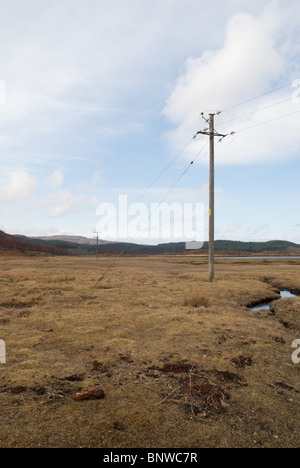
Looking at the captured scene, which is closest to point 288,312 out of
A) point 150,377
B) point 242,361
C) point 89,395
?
point 242,361

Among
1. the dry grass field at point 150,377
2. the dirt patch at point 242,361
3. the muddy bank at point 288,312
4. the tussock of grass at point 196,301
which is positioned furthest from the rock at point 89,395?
the tussock of grass at point 196,301

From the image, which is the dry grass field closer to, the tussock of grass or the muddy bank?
the muddy bank

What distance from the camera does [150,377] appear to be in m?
7.39

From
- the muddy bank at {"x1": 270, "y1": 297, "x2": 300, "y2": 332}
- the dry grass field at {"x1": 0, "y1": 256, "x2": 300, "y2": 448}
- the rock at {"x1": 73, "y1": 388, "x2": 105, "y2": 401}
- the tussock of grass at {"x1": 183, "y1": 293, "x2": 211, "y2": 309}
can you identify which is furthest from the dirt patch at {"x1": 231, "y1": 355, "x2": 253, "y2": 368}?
the tussock of grass at {"x1": 183, "y1": 293, "x2": 211, "y2": 309}

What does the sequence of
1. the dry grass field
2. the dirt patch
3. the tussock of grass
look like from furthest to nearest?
the tussock of grass < the dirt patch < the dry grass field

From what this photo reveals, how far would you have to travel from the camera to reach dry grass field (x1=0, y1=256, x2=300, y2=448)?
5043 mm

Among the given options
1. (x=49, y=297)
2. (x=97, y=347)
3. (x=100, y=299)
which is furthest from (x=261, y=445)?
(x=49, y=297)

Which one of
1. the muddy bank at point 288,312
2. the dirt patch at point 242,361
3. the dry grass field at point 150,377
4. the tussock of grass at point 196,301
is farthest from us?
the tussock of grass at point 196,301

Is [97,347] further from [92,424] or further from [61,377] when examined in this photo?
[92,424]

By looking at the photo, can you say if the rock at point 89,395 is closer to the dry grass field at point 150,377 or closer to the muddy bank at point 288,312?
the dry grass field at point 150,377

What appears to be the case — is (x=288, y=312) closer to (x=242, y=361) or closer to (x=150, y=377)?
(x=242, y=361)

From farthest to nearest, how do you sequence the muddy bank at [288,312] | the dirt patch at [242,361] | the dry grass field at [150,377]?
the muddy bank at [288,312], the dirt patch at [242,361], the dry grass field at [150,377]

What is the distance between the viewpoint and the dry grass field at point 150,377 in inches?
199

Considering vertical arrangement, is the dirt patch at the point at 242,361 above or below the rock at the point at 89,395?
below
